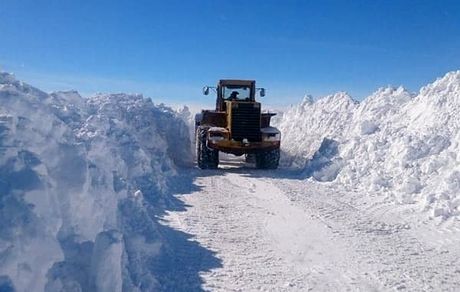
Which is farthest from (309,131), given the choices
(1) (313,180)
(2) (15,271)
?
Answer: (2) (15,271)

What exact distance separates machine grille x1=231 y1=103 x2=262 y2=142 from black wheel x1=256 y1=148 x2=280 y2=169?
0.51 meters

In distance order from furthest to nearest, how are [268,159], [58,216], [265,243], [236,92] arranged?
[236,92], [268,159], [265,243], [58,216]

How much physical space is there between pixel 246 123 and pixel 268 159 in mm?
1348

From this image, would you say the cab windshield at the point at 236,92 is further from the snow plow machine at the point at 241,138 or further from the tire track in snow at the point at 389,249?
the tire track in snow at the point at 389,249

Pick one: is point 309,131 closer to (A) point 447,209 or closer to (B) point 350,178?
(B) point 350,178

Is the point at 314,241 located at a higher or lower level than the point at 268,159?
lower

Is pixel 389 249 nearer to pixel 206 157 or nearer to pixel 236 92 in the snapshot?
pixel 206 157

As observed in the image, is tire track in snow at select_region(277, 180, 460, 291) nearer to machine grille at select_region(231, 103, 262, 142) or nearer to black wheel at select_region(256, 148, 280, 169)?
black wheel at select_region(256, 148, 280, 169)

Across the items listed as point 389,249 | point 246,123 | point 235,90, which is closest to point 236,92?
point 235,90

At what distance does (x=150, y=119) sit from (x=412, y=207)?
39.2ft

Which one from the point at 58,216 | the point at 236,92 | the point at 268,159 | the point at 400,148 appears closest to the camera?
the point at 58,216

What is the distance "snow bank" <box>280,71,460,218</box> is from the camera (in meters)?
9.62

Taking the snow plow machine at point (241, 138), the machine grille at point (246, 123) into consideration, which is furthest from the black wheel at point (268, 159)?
the machine grille at point (246, 123)

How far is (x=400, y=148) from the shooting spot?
1154cm
